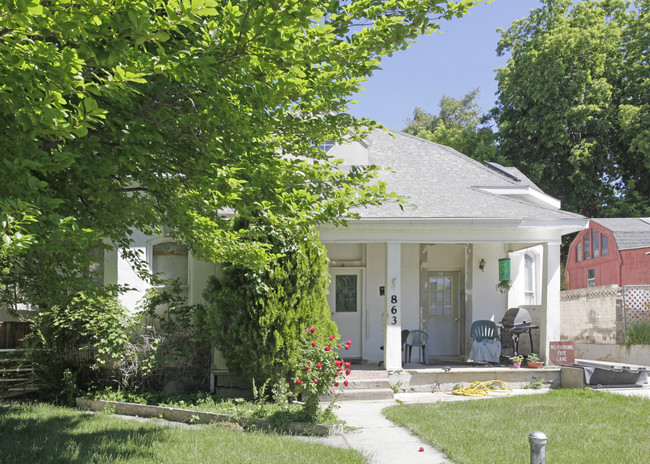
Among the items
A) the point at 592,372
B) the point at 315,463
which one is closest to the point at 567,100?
the point at 592,372

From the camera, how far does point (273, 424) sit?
7.89 meters

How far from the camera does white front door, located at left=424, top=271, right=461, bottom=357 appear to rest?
1436 cm

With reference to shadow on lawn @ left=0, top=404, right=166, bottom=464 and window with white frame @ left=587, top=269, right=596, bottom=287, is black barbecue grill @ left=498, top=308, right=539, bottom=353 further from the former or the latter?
window with white frame @ left=587, top=269, right=596, bottom=287

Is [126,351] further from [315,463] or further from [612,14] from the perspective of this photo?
[612,14]

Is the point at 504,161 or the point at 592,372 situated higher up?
the point at 504,161

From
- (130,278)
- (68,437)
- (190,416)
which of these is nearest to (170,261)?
(130,278)

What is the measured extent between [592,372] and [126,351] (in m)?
8.83

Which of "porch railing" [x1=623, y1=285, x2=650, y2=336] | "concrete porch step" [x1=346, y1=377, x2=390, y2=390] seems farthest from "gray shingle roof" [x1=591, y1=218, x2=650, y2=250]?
"concrete porch step" [x1=346, y1=377, x2=390, y2=390]

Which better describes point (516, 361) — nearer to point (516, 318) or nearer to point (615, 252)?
point (516, 318)

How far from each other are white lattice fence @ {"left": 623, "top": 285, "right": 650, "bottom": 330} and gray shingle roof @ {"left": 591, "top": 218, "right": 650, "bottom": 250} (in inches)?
375

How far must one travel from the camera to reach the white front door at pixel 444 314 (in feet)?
47.1

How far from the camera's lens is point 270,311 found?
952 centimetres

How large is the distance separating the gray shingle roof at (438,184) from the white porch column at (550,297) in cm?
78

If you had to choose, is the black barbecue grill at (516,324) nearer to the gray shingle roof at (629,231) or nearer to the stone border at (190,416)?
the stone border at (190,416)
